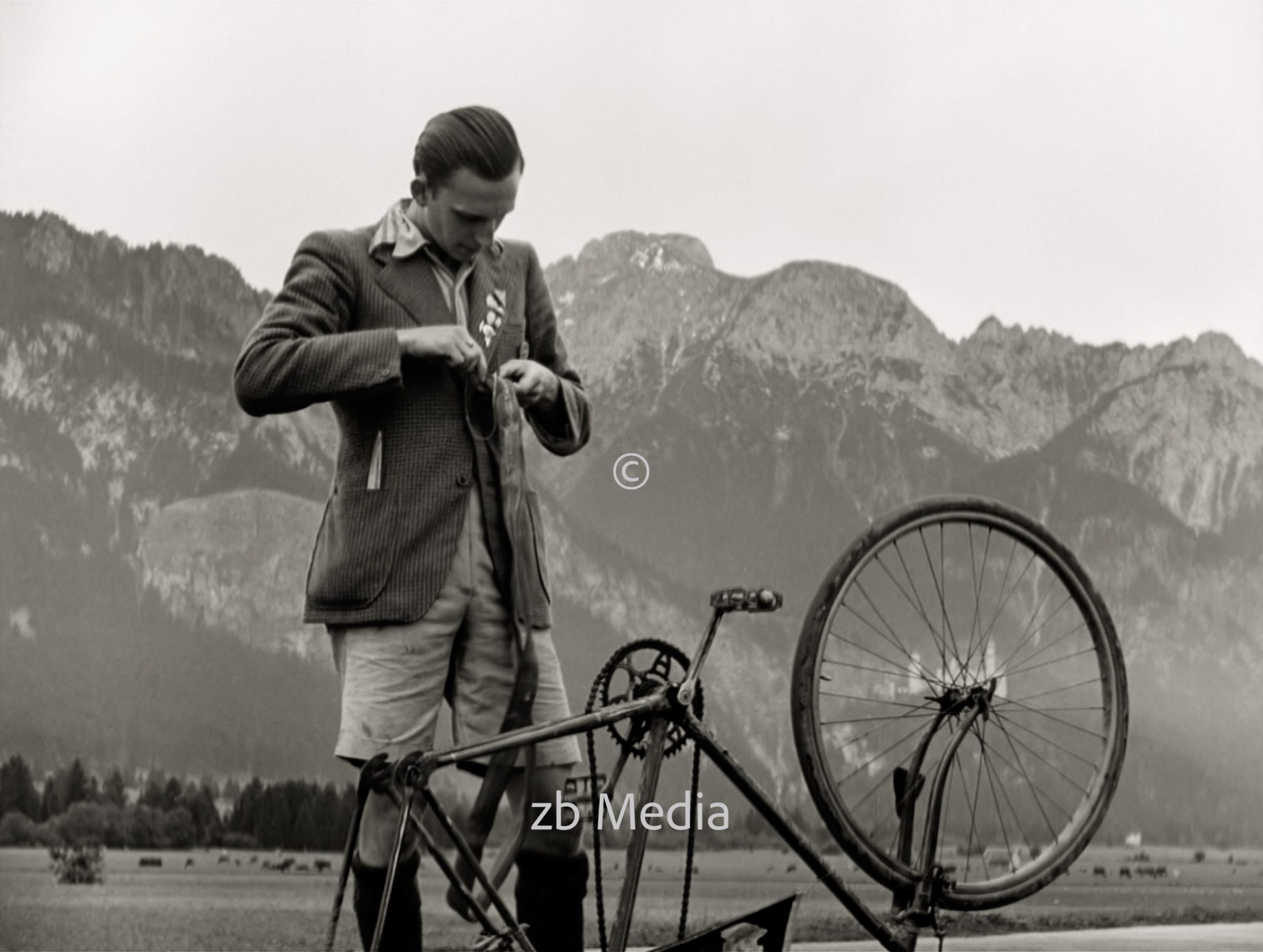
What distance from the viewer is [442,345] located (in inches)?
77.2

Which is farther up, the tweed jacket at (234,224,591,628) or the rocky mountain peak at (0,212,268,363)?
the rocky mountain peak at (0,212,268,363)

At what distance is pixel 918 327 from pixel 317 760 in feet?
7.54

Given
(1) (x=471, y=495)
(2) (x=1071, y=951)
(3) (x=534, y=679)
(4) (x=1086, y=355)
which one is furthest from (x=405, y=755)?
(4) (x=1086, y=355)

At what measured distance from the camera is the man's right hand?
1963 mm

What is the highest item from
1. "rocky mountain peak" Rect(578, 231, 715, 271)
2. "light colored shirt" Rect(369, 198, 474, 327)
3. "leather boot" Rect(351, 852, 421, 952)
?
"rocky mountain peak" Rect(578, 231, 715, 271)

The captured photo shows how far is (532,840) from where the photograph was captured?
2158 millimetres

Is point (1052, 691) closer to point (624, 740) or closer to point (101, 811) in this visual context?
point (624, 740)

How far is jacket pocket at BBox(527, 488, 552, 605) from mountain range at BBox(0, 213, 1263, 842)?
259cm

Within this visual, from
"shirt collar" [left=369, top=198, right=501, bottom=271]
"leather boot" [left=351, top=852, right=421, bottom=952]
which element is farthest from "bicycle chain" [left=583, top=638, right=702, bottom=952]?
"shirt collar" [left=369, top=198, right=501, bottom=271]

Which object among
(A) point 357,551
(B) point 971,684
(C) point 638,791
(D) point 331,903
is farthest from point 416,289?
(D) point 331,903

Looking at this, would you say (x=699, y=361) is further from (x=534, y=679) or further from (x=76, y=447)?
(x=534, y=679)

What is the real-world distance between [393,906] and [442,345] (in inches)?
28.2

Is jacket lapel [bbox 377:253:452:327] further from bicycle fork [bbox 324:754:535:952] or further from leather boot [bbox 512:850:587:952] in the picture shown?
leather boot [bbox 512:850:587:952]

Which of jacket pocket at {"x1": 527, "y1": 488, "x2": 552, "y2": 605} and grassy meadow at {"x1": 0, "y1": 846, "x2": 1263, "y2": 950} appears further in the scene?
grassy meadow at {"x1": 0, "y1": 846, "x2": 1263, "y2": 950}
